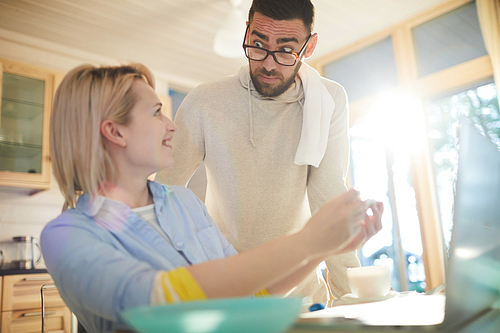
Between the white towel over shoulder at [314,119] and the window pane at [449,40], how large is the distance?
242 cm

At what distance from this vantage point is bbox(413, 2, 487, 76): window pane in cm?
335

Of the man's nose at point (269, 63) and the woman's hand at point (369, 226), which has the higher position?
the man's nose at point (269, 63)

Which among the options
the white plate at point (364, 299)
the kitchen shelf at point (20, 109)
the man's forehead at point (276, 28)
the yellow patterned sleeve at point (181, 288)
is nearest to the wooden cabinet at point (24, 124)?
the kitchen shelf at point (20, 109)

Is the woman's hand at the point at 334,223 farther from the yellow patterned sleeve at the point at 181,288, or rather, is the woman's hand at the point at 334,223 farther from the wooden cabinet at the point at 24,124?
the wooden cabinet at the point at 24,124

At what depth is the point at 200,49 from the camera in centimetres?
405

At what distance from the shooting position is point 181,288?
553mm

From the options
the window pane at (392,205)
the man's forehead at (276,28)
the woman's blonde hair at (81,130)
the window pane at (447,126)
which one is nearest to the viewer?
the woman's blonde hair at (81,130)

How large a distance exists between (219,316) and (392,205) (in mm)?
3685

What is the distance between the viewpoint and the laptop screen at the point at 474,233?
19.2 inches

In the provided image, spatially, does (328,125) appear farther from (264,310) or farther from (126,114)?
(264,310)

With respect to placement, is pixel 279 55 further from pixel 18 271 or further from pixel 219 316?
pixel 18 271

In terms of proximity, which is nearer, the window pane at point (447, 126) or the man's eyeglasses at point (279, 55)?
the man's eyeglasses at point (279, 55)

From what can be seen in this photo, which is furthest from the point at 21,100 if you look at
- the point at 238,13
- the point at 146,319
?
the point at 146,319

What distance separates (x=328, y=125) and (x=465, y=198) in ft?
3.23
